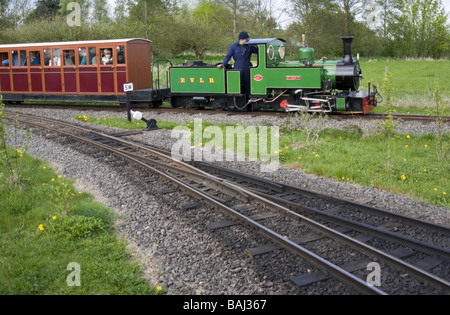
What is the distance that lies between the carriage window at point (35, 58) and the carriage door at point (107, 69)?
10.2 feet

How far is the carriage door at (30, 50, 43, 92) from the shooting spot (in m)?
18.5

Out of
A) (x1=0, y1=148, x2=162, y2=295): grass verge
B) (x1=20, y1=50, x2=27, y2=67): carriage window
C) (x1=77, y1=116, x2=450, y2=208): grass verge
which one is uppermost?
(x1=20, y1=50, x2=27, y2=67): carriage window

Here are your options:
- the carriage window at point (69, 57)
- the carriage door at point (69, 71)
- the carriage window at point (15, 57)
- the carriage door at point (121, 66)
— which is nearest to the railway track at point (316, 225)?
the carriage door at point (121, 66)

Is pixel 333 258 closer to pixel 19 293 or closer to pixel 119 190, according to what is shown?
pixel 19 293

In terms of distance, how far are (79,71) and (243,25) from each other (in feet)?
52.0

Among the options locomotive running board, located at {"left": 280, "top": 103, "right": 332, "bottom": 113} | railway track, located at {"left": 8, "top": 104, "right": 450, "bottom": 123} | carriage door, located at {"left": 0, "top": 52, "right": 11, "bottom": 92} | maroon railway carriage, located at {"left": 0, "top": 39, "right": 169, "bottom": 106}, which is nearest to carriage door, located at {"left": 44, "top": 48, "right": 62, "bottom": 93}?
maroon railway carriage, located at {"left": 0, "top": 39, "right": 169, "bottom": 106}

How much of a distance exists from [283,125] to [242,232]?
6792mm

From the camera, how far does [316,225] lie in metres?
5.79

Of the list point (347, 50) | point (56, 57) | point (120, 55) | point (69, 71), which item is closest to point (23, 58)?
point (56, 57)

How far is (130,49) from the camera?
17.0 m

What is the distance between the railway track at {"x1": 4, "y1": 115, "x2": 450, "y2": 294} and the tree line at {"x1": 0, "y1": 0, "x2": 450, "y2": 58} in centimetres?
2176

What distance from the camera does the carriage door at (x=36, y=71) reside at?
18500mm

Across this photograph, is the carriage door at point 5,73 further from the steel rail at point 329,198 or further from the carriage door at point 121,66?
the steel rail at point 329,198

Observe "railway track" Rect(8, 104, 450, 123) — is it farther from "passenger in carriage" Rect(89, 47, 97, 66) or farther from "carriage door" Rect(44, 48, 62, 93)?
"passenger in carriage" Rect(89, 47, 97, 66)
